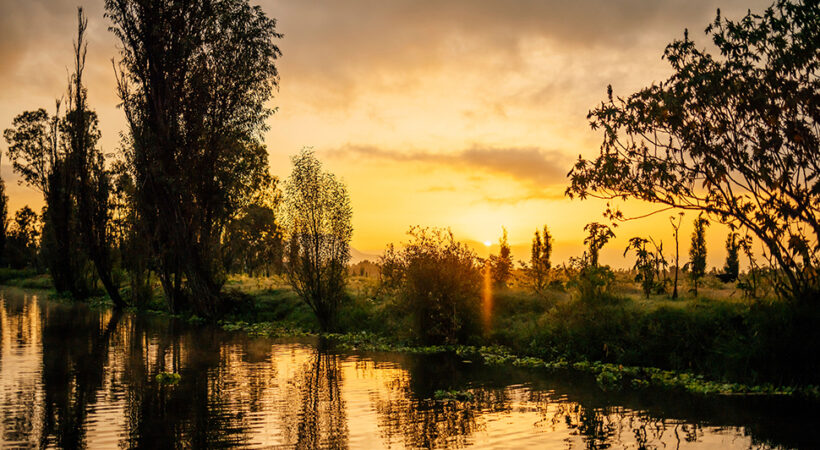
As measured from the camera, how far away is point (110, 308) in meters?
44.9

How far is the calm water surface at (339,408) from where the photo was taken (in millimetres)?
11773

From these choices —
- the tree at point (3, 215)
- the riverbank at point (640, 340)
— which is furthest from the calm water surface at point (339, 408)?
the tree at point (3, 215)

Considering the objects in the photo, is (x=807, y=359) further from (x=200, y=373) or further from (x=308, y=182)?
(x=308, y=182)

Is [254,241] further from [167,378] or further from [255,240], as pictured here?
[167,378]

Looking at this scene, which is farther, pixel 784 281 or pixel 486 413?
pixel 784 281

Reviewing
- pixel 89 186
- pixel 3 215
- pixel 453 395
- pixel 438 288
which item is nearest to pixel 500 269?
pixel 438 288

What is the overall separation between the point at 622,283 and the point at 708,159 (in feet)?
38.6

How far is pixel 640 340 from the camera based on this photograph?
820 inches

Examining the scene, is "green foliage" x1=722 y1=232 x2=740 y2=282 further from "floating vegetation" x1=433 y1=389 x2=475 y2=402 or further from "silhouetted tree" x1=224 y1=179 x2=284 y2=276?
"silhouetted tree" x1=224 y1=179 x2=284 y2=276

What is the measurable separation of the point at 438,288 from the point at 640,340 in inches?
303

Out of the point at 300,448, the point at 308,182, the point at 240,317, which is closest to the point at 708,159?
the point at 300,448

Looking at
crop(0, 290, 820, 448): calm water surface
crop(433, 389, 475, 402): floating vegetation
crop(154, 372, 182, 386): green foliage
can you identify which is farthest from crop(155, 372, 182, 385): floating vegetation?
crop(433, 389, 475, 402): floating vegetation

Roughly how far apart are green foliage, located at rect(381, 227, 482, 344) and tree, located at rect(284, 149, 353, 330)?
6.14 meters

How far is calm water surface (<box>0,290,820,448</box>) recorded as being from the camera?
1177 centimetres
